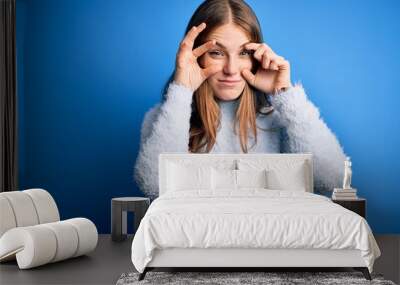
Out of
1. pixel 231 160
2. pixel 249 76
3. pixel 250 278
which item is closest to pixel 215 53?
pixel 249 76

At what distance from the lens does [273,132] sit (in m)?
7.10

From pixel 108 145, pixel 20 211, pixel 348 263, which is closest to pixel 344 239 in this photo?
pixel 348 263

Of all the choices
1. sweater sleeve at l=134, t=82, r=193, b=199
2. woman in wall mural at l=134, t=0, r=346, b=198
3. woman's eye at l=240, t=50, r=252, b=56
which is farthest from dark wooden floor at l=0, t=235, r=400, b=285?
woman's eye at l=240, t=50, r=252, b=56

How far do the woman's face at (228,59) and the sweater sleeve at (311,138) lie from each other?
0.57 meters

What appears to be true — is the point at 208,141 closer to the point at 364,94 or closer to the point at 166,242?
the point at 364,94

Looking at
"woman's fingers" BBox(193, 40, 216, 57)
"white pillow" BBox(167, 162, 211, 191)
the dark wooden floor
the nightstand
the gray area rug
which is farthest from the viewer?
"woman's fingers" BBox(193, 40, 216, 57)

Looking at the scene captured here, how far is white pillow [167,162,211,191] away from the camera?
645 cm

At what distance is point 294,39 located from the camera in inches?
280

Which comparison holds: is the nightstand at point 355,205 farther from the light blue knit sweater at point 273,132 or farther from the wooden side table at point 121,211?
the wooden side table at point 121,211

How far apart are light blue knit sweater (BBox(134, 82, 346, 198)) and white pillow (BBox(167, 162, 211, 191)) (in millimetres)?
532

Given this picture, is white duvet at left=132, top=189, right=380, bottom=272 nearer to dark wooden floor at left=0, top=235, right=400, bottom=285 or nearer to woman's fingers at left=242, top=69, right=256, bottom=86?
dark wooden floor at left=0, top=235, right=400, bottom=285

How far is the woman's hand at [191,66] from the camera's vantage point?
23.3ft

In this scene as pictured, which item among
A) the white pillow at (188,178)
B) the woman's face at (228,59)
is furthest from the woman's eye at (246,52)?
the white pillow at (188,178)

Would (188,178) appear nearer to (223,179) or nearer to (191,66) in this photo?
(223,179)
